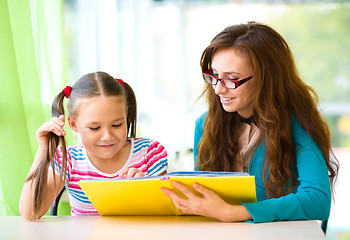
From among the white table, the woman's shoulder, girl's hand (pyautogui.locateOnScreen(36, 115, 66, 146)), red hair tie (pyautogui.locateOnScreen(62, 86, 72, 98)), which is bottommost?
the white table

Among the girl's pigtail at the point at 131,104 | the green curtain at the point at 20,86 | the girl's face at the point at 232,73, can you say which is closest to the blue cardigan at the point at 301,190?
the girl's face at the point at 232,73

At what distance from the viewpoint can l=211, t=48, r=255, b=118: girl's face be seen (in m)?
1.55

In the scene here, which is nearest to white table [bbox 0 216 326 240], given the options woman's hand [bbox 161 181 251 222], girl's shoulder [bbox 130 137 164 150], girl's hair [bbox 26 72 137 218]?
woman's hand [bbox 161 181 251 222]

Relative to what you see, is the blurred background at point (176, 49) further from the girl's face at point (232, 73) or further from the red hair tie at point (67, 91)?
Result: the girl's face at point (232, 73)

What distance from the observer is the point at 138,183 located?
1271 mm

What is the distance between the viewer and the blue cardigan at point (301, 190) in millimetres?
1300

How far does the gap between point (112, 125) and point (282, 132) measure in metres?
0.55

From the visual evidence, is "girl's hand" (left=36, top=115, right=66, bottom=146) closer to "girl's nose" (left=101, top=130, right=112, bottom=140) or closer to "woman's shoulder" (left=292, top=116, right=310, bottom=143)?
"girl's nose" (left=101, top=130, right=112, bottom=140)

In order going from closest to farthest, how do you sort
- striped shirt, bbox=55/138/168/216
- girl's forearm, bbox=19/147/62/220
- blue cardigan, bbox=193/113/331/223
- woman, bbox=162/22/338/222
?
blue cardigan, bbox=193/113/331/223 < girl's forearm, bbox=19/147/62/220 < woman, bbox=162/22/338/222 < striped shirt, bbox=55/138/168/216

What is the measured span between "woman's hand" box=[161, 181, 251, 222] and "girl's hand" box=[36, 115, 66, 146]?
39cm

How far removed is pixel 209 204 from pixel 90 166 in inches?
21.3

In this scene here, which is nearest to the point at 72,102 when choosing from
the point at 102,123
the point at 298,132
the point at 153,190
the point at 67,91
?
Result: the point at 67,91

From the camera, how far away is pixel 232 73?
1.56 metres

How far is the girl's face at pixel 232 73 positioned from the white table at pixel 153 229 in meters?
0.43
